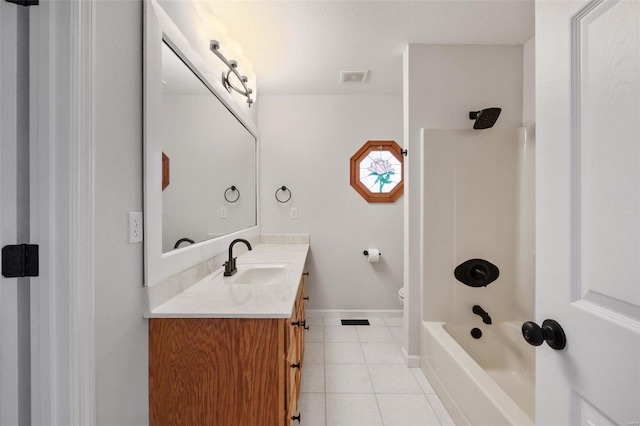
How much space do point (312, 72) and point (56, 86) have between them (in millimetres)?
2142

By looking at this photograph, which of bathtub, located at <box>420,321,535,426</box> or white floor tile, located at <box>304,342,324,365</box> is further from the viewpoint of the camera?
white floor tile, located at <box>304,342,324,365</box>

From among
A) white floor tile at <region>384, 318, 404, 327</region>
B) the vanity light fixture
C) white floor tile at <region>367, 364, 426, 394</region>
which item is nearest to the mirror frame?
the vanity light fixture

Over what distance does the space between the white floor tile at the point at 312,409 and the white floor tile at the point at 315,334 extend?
762 mm

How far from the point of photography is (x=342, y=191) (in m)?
3.08

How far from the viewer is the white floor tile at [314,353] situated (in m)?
2.22

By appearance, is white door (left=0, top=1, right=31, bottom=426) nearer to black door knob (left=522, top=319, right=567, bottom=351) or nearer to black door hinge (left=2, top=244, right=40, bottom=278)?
black door hinge (left=2, top=244, right=40, bottom=278)

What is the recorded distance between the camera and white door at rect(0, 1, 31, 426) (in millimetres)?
733

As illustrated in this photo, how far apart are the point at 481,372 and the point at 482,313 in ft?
2.09

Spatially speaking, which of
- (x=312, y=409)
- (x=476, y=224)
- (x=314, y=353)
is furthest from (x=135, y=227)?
(x=476, y=224)

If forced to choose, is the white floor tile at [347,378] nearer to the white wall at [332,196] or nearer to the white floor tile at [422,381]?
the white floor tile at [422,381]

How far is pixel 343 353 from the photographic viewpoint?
91.8 inches

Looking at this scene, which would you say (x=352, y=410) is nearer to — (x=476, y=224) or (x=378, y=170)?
(x=476, y=224)

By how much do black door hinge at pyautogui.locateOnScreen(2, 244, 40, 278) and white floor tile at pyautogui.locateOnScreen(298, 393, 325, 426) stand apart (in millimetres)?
1468

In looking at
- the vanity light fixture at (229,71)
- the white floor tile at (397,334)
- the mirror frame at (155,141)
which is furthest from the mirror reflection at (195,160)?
the white floor tile at (397,334)
